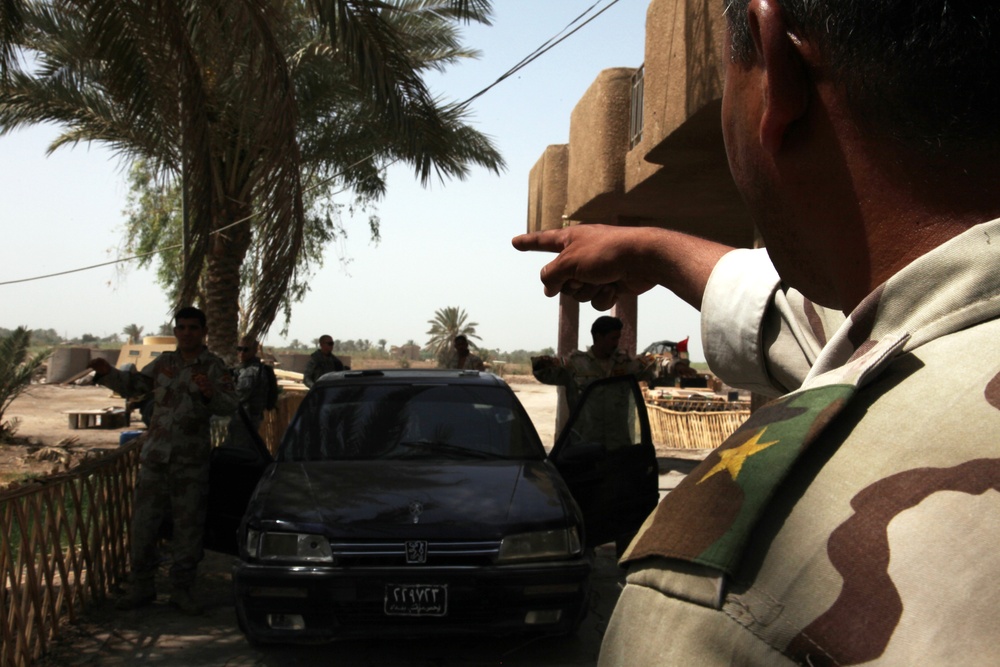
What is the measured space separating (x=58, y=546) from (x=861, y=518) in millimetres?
5756

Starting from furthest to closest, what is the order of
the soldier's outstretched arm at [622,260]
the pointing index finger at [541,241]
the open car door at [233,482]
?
1. the open car door at [233,482]
2. the pointing index finger at [541,241]
3. the soldier's outstretched arm at [622,260]

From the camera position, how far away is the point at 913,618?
0.56 m

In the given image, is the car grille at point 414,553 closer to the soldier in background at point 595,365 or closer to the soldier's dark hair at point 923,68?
the soldier in background at point 595,365

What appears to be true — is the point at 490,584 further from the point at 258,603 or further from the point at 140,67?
the point at 140,67

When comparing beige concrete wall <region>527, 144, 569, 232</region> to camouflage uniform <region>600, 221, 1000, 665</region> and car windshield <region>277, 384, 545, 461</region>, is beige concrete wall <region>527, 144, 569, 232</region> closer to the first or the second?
car windshield <region>277, 384, 545, 461</region>

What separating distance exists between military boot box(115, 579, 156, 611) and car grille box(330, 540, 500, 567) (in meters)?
2.03

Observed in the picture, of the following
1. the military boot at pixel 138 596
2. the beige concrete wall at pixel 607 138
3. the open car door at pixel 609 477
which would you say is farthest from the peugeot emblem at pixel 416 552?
the beige concrete wall at pixel 607 138

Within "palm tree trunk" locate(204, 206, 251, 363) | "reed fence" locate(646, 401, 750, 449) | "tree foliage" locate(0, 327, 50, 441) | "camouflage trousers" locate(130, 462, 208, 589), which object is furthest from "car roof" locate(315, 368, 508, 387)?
"tree foliage" locate(0, 327, 50, 441)

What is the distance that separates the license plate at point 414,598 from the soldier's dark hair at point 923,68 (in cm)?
440

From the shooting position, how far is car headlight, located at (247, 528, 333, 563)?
4.93 metres

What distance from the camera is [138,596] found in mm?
Answer: 6254

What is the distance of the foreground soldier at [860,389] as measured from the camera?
0.58 m

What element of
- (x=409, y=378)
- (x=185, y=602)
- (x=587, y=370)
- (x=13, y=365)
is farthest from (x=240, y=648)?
(x=13, y=365)

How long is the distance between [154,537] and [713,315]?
18.4 feet
